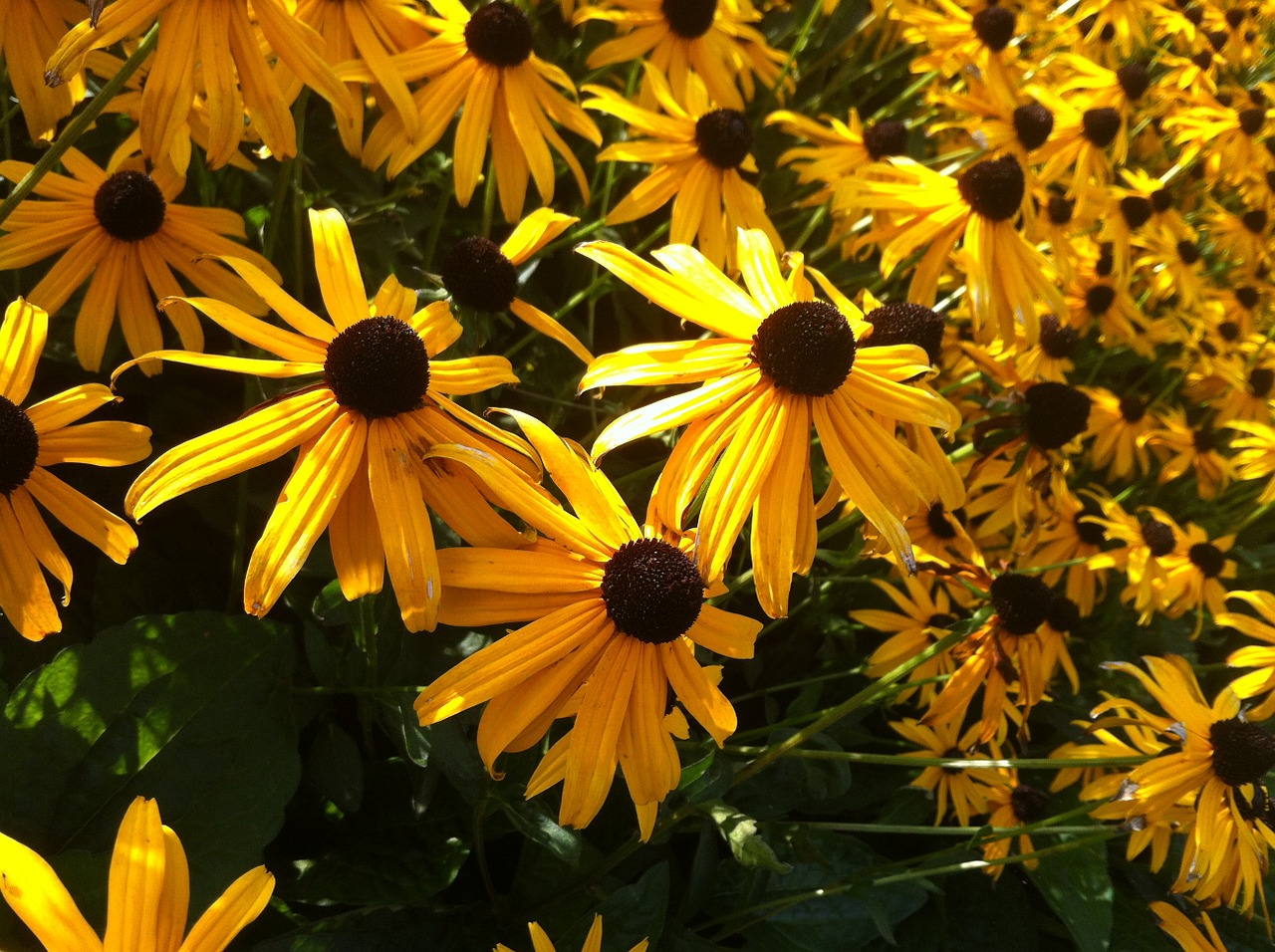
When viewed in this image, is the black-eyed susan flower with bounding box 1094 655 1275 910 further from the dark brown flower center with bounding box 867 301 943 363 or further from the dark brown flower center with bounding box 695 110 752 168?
the dark brown flower center with bounding box 695 110 752 168

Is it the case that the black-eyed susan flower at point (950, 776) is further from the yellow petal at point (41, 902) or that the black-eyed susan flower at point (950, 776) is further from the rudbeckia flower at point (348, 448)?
the yellow petal at point (41, 902)

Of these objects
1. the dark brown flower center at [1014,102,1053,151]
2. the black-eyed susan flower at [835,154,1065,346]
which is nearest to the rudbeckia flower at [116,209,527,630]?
the black-eyed susan flower at [835,154,1065,346]

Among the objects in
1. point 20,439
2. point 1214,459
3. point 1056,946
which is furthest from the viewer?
point 1214,459

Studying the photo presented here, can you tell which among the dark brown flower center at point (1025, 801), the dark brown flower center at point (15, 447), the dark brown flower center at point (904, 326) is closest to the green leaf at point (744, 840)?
the dark brown flower center at point (904, 326)

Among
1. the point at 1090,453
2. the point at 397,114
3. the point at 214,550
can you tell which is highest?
the point at 397,114

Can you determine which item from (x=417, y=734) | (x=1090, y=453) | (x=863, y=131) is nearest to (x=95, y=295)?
(x=417, y=734)

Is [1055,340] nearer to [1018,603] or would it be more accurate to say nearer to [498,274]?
[1018,603]

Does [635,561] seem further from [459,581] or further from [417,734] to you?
[417,734]
